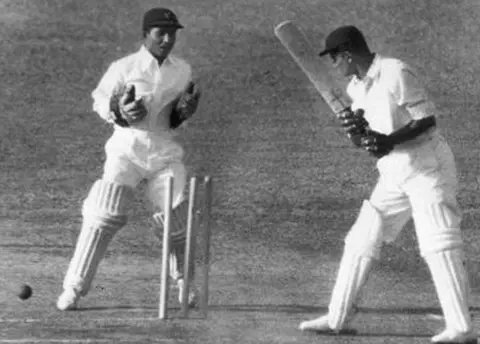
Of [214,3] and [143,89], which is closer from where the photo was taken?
[143,89]

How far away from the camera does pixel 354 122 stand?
34.4ft

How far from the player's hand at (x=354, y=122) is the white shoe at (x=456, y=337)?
1188mm

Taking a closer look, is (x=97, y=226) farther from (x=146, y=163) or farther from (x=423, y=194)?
(x=423, y=194)

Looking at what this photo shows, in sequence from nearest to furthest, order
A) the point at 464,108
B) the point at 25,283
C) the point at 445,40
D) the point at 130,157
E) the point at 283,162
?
the point at 130,157
the point at 25,283
the point at 283,162
the point at 464,108
the point at 445,40

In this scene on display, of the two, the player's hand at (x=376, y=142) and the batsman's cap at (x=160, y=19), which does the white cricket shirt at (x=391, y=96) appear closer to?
the player's hand at (x=376, y=142)

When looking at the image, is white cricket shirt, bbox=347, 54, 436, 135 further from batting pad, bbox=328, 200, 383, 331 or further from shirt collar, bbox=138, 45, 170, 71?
shirt collar, bbox=138, 45, 170, 71

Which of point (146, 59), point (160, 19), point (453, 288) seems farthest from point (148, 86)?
point (453, 288)

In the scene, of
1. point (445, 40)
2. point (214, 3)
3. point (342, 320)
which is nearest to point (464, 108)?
point (445, 40)

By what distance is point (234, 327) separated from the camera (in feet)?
35.6

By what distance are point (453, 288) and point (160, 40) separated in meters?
2.55

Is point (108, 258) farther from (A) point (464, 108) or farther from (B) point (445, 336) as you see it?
(A) point (464, 108)

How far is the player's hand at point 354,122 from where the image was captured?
1048 centimetres

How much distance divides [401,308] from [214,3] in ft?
35.8

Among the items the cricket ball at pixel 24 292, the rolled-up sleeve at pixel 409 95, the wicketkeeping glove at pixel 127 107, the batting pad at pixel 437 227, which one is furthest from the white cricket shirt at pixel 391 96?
the cricket ball at pixel 24 292
